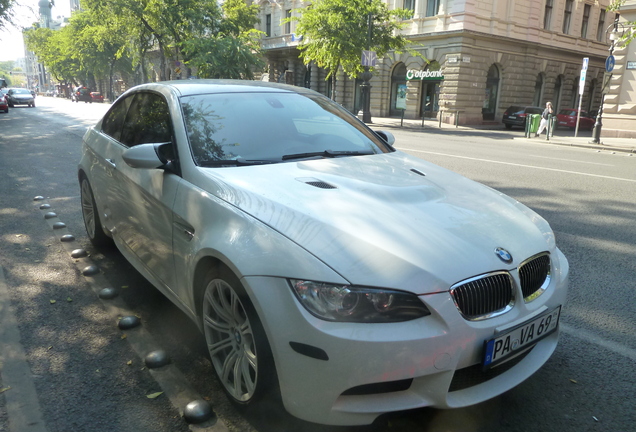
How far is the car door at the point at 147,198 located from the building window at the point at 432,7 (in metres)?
30.9

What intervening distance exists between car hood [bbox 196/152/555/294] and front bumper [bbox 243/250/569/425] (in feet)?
0.54

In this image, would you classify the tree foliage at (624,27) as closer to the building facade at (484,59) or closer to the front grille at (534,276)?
the building facade at (484,59)

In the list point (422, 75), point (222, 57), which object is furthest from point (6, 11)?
point (422, 75)

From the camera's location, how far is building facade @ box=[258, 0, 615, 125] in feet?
99.9

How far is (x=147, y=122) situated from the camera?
3658mm

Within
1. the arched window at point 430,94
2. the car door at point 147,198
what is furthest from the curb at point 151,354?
the arched window at point 430,94

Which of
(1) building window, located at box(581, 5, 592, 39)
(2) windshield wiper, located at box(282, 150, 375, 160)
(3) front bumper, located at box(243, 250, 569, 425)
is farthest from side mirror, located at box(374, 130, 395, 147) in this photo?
(1) building window, located at box(581, 5, 592, 39)

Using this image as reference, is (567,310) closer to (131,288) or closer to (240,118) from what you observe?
(240,118)

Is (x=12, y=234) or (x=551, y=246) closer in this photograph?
(x=551, y=246)

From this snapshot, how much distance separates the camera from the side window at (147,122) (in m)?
3.35

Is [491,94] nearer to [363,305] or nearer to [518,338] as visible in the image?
[518,338]

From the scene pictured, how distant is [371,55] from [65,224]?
71.8 ft

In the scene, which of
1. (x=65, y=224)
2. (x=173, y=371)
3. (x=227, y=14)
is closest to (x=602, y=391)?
(x=173, y=371)

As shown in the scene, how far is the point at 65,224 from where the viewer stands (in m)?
5.81
